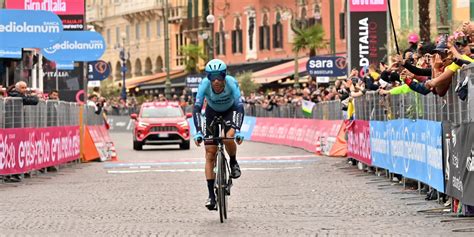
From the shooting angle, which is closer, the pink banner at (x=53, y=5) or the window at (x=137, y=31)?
the pink banner at (x=53, y=5)

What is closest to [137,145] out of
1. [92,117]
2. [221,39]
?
[92,117]

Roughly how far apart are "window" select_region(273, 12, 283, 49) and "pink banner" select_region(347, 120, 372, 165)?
5166 centimetres

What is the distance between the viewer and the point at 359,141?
90.4 ft

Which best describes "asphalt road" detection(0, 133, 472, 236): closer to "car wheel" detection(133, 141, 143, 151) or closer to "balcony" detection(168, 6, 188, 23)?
"car wheel" detection(133, 141, 143, 151)

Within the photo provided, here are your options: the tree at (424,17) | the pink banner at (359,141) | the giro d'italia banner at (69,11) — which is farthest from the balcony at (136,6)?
the pink banner at (359,141)

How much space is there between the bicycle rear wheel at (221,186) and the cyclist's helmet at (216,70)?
2.88 feet

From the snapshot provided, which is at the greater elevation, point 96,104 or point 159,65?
point 159,65

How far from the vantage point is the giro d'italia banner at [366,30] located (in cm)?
3650

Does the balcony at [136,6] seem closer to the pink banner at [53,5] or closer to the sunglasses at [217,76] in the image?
the pink banner at [53,5]

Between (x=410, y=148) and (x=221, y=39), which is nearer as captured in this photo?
(x=410, y=148)

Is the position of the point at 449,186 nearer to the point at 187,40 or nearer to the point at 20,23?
the point at 20,23

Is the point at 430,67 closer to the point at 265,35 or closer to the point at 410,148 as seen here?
the point at 410,148

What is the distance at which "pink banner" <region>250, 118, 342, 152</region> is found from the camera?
121 feet

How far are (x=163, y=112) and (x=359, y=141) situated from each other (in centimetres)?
1903
